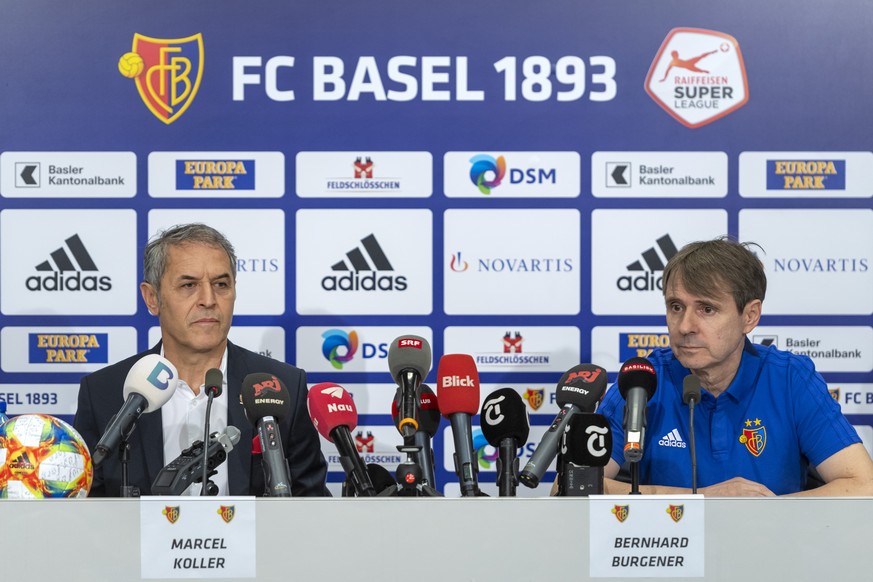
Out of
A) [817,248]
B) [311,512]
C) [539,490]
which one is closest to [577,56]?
[817,248]

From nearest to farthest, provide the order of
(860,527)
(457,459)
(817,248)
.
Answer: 1. (860,527)
2. (457,459)
3. (817,248)

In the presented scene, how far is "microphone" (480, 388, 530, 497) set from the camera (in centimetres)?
158

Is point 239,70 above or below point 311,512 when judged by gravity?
above

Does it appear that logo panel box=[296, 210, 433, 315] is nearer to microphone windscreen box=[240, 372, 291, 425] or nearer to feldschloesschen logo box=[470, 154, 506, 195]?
feldschloesschen logo box=[470, 154, 506, 195]

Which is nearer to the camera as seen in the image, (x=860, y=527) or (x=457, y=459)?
(x=860, y=527)

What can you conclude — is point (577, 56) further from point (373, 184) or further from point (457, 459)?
point (457, 459)

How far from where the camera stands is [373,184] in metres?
3.04

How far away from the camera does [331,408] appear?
172 centimetres

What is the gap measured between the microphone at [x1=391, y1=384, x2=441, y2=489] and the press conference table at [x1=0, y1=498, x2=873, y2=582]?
0.16 m

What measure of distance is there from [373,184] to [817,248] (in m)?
1.58

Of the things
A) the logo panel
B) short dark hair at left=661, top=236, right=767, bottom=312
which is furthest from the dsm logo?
short dark hair at left=661, top=236, right=767, bottom=312

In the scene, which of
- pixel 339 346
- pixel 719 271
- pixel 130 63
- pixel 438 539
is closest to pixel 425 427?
pixel 438 539

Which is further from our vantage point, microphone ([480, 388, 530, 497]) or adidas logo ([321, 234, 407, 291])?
adidas logo ([321, 234, 407, 291])

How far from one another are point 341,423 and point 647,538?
0.64 meters
